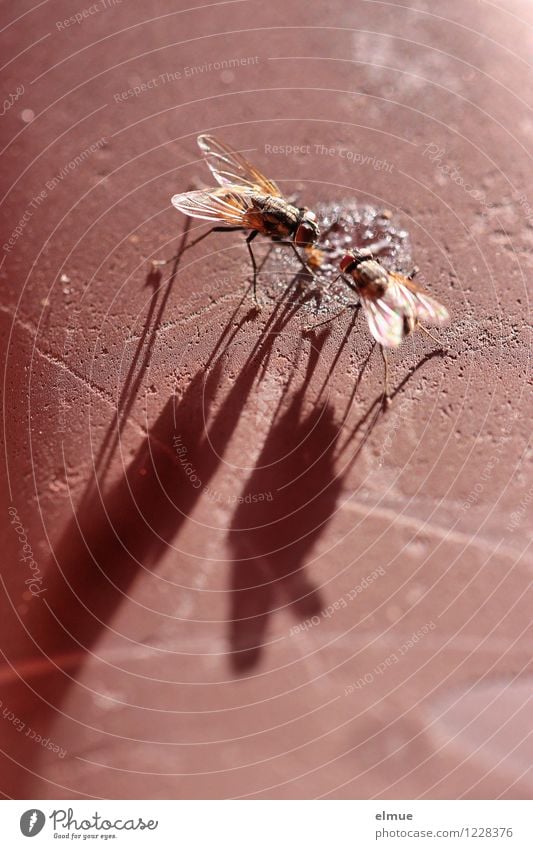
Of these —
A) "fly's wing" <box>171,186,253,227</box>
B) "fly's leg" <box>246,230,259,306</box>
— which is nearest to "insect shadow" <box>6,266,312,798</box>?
"fly's leg" <box>246,230,259,306</box>

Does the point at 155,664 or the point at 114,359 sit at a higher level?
the point at 114,359

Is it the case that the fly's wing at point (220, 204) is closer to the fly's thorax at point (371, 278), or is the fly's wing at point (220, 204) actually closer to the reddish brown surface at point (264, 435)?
the reddish brown surface at point (264, 435)

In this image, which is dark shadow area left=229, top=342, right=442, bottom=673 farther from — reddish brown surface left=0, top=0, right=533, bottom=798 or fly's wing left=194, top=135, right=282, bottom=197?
fly's wing left=194, top=135, right=282, bottom=197

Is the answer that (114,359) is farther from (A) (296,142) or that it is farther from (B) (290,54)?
(B) (290,54)

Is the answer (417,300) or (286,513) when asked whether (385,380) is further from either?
(286,513)

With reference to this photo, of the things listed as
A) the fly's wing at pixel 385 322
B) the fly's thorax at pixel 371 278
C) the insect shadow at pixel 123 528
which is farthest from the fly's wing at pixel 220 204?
the fly's wing at pixel 385 322
